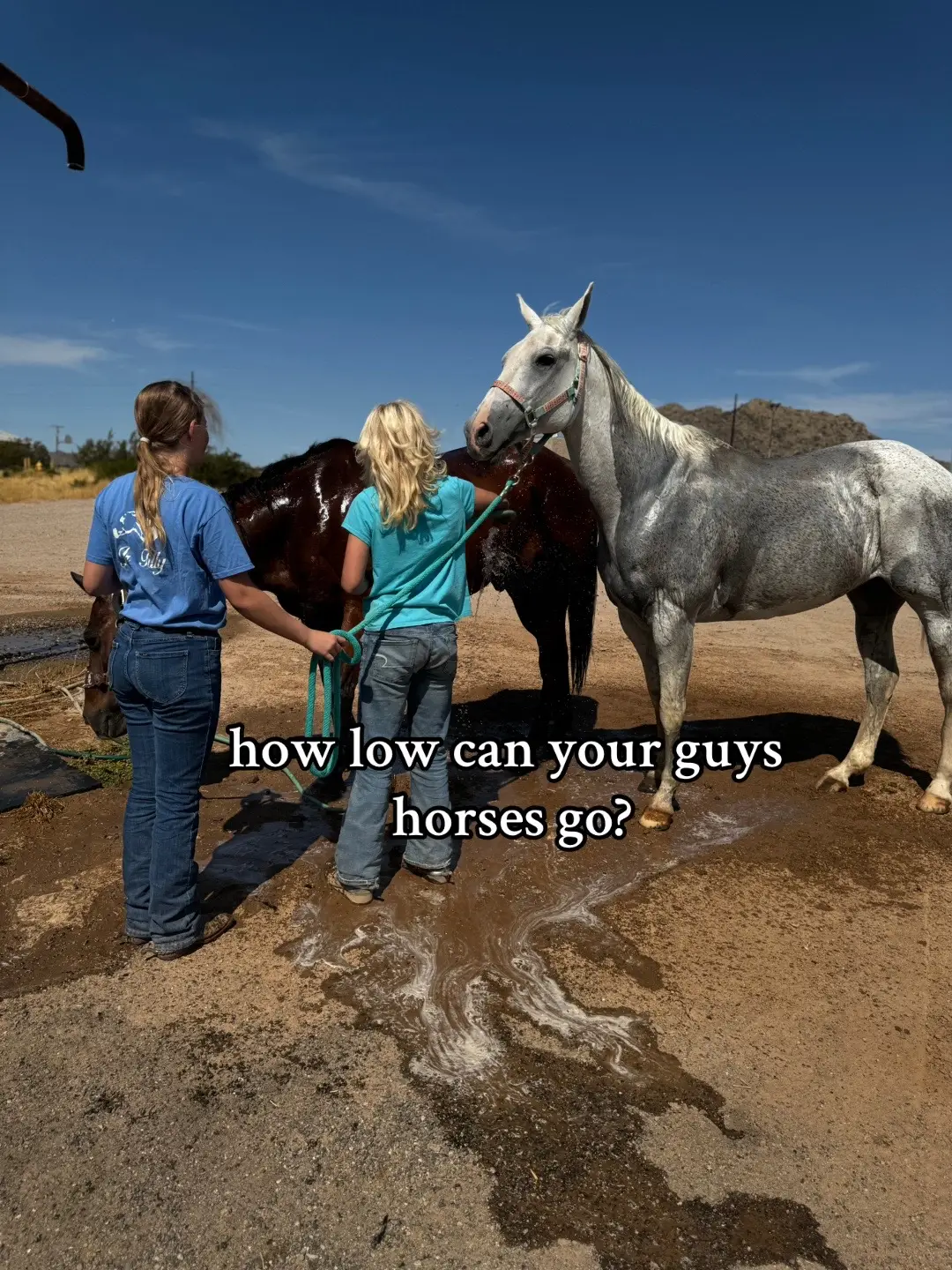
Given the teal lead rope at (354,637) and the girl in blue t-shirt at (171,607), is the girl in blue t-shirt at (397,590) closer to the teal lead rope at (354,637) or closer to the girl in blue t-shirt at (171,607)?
the teal lead rope at (354,637)

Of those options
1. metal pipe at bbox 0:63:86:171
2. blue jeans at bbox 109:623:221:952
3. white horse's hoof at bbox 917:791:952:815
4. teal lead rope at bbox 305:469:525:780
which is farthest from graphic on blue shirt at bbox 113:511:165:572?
metal pipe at bbox 0:63:86:171

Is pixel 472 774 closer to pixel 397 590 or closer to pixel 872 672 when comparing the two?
pixel 397 590

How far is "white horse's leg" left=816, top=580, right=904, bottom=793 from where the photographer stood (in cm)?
521

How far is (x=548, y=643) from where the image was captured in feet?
19.1

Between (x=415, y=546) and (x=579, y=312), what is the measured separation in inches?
64.7

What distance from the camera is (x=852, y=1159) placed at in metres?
2.21

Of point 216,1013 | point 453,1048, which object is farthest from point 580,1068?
point 216,1013

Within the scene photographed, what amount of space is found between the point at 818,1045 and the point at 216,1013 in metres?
2.04

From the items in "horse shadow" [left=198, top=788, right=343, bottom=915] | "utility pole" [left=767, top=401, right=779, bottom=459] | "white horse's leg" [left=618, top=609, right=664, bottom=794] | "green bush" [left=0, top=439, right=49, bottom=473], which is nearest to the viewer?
"horse shadow" [left=198, top=788, right=343, bottom=915]

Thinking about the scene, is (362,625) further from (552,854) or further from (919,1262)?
(919,1262)

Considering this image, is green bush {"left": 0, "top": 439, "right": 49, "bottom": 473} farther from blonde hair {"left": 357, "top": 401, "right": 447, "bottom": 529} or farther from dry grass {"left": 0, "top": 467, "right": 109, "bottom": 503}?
blonde hair {"left": 357, "top": 401, "right": 447, "bottom": 529}

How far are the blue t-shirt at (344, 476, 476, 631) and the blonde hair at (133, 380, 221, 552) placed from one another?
751 mm

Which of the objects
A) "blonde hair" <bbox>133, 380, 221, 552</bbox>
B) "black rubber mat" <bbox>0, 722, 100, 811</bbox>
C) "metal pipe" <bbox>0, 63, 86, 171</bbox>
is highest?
"metal pipe" <bbox>0, 63, 86, 171</bbox>

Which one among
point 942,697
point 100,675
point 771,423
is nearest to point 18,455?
point 771,423
